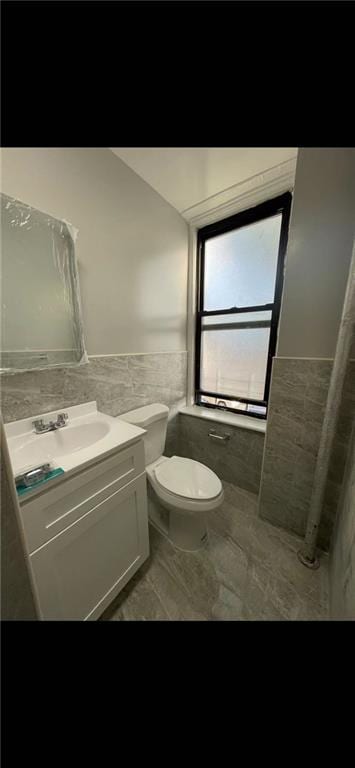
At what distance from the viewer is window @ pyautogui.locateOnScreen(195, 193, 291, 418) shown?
Answer: 1.46m

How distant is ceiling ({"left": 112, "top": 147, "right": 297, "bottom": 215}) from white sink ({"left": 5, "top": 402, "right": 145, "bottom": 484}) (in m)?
1.40

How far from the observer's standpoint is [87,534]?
2.31 ft

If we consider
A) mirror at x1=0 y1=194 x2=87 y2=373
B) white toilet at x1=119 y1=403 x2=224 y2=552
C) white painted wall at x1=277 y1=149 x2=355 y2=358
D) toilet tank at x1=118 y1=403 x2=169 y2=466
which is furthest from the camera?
toilet tank at x1=118 y1=403 x2=169 y2=466

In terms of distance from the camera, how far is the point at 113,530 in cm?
80

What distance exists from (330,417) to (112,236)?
147 cm

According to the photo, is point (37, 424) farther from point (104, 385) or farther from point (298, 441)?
point (298, 441)

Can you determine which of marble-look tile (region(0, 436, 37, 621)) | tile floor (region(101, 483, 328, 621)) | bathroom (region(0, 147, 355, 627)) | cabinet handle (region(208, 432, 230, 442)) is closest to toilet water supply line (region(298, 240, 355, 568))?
bathroom (region(0, 147, 355, 627))

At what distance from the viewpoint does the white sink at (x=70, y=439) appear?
0.70m

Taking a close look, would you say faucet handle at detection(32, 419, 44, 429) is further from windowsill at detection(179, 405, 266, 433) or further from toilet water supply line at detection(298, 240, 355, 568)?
toilet water supply line at detection(298, 240, 355, 568)

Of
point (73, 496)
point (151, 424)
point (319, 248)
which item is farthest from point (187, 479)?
point (319, 248)

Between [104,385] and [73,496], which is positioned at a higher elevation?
[104,385]
